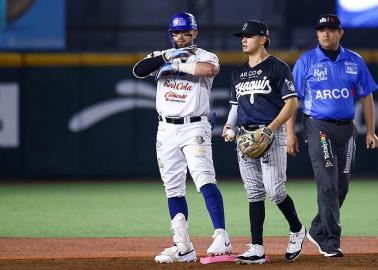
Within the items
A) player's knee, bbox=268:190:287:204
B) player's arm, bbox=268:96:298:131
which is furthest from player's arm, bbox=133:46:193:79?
player's knee, bbox=268:190:287:204

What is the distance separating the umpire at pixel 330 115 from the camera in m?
7.76

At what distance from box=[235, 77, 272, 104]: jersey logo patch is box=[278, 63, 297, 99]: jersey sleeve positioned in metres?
0.09

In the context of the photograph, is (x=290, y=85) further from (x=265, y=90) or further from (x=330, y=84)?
(x=330, y=84)

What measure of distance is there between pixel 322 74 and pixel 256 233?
135cm

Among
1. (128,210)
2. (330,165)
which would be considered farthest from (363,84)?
(128,210)

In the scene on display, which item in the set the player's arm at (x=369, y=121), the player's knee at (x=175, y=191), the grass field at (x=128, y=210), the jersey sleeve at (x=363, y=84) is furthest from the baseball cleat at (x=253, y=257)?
the grass field at (x=128, y=210)

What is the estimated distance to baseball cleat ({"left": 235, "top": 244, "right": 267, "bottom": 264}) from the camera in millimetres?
7336

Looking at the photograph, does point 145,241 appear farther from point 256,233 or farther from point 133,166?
point 133,166

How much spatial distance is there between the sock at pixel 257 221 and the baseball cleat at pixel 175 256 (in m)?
0.48

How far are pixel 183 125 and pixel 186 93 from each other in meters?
0.24

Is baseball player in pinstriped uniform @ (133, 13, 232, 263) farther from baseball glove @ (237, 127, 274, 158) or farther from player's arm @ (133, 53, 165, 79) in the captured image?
baseball glove @ (237, 127, 274, 158)

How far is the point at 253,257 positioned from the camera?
735 centimetres

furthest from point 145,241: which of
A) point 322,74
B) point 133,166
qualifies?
point 133,166

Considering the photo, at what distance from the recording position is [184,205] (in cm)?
768
